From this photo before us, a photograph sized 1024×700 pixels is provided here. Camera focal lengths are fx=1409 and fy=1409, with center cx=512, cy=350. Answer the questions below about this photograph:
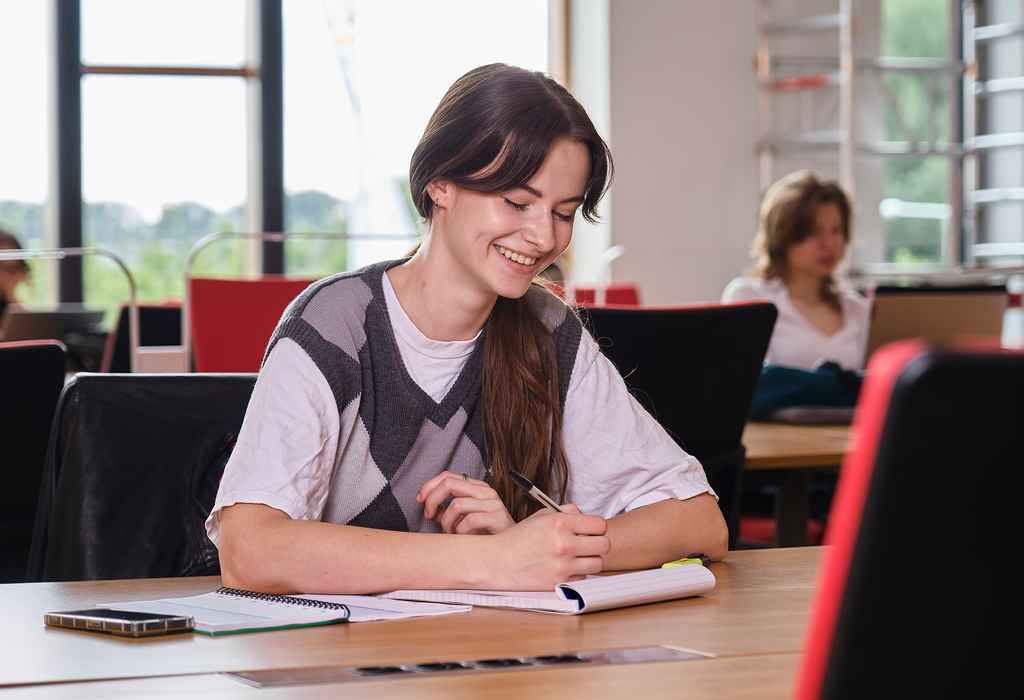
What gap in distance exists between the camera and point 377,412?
1.55m

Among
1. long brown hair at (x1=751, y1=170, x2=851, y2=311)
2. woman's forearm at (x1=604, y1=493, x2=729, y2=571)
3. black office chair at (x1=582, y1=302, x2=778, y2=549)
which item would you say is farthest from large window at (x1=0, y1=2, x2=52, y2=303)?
woman's forearm at (x1=604, y1=493, x2=729, y2=571)

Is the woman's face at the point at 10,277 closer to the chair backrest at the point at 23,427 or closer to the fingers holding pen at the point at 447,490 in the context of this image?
the chair backrest at the point at 23,427

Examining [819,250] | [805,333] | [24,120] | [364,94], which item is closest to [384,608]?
[805,333]

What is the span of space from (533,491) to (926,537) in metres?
0.99

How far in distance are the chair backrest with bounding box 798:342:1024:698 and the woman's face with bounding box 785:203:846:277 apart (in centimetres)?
358

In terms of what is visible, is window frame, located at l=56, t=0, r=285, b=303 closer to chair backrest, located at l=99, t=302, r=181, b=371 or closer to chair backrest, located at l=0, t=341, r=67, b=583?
chair backrest, located at l=99, t=302, r=181, b=371

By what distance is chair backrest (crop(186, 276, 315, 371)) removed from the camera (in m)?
3.64

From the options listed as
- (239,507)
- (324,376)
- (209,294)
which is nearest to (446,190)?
(324,376)

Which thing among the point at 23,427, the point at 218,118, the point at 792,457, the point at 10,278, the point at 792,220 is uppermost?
the point at 218,118

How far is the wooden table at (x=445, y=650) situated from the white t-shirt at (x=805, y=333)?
2.59m

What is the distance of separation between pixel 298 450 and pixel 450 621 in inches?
13.2

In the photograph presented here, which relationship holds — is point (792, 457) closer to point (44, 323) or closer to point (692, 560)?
point (692, 560)

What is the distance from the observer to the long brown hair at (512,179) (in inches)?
58.5

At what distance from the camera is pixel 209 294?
3.64m
